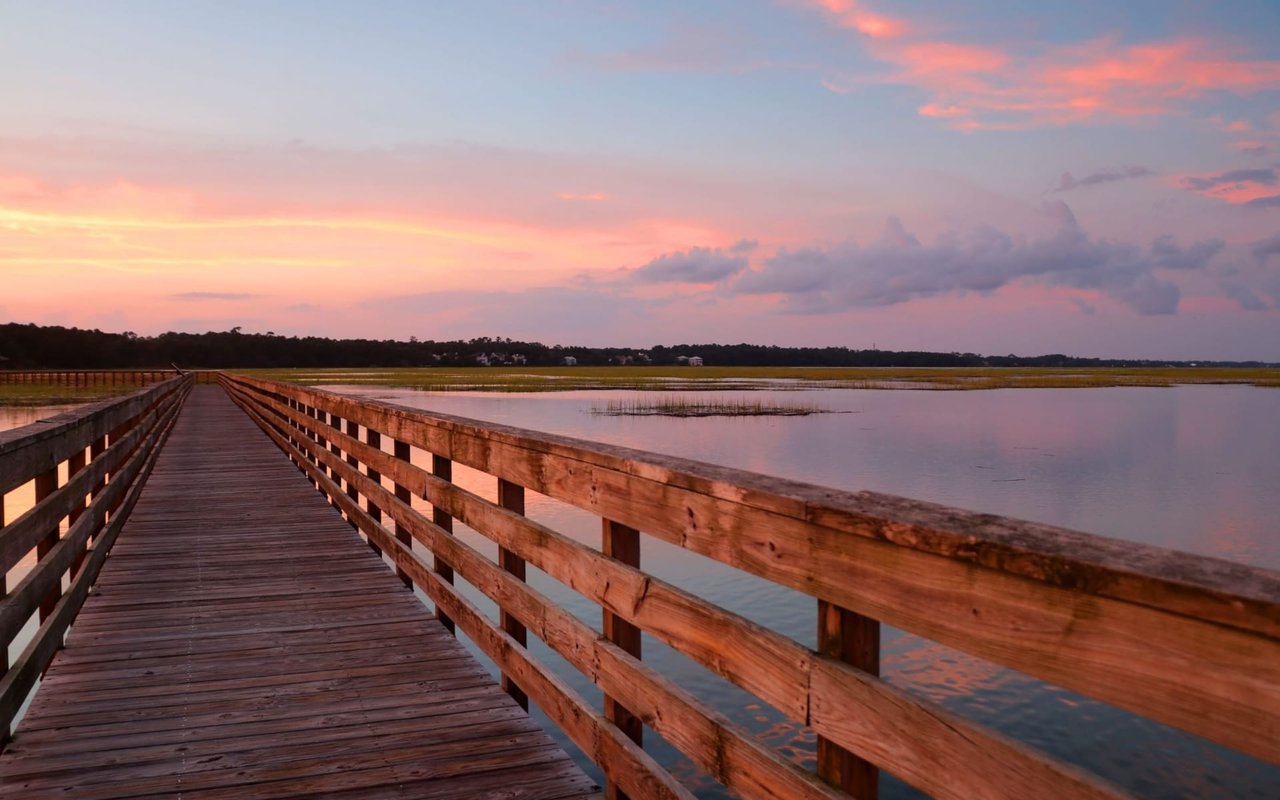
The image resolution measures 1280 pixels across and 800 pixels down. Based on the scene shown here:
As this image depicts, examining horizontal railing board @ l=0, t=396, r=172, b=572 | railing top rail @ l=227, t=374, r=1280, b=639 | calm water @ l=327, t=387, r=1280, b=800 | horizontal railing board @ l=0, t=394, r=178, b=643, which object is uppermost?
railing top rail @ l=227, t=374, r=1280, b=639

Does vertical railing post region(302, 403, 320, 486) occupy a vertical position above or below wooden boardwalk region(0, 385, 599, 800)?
above

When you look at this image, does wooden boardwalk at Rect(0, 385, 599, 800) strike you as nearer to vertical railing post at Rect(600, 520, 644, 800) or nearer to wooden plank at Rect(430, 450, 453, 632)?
wooden plank at Rect(430, 450, 453, 632)

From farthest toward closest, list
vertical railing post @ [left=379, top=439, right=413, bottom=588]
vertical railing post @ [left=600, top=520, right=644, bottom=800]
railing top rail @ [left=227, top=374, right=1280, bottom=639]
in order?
1. vertical railing post @ [left=379, top=439, right=413, bottom=588]
2. vertical railing post @ [left=600, top=520, right=644, bottom=800]
3. railing top rail @ [left=227, top=374, right=1280, bottom=639]

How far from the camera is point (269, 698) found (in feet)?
15.3

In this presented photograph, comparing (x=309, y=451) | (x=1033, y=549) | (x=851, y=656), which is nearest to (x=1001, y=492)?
(x=309, y=451)

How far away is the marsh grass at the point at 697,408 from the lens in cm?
4966

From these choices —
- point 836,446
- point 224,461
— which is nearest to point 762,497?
point 224,461

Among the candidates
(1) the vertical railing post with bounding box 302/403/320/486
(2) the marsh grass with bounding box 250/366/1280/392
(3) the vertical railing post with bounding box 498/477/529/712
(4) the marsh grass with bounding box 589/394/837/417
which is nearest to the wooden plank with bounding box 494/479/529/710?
(3) the vertical railing post with bounding box 498/477/529/712

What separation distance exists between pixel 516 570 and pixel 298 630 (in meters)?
2.08

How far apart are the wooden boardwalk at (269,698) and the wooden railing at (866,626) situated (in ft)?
1.55

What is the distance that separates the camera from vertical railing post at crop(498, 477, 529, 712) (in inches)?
179

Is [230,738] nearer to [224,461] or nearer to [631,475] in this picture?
[631,475]

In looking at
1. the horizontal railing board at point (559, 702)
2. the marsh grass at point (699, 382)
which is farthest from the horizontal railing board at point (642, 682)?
the marsh grass at point (699, 382)

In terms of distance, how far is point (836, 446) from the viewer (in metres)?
34.1
